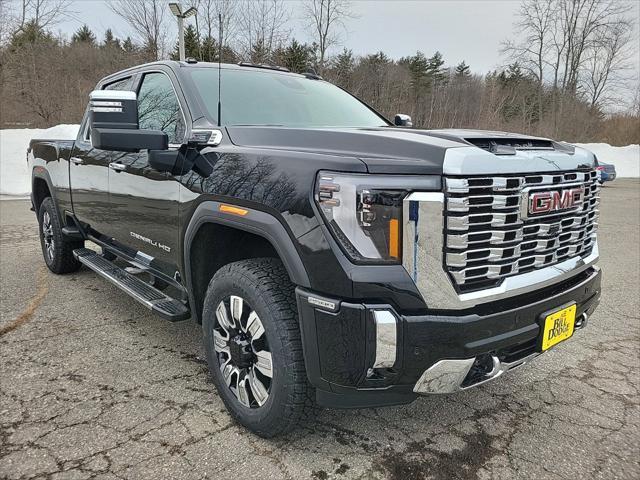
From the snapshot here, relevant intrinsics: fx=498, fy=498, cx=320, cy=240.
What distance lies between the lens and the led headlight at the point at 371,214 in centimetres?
187

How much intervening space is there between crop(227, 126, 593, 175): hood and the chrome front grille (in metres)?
0.05

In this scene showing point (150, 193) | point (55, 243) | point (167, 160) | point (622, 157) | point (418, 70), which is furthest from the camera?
point (418, 70)

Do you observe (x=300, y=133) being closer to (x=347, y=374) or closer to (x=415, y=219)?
(x=415, y=219)

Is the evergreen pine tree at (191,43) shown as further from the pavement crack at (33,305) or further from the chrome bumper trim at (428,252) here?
the chrome bumper trim at (428,252)

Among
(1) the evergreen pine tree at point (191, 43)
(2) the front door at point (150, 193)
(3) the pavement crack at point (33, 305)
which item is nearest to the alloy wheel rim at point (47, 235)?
(3) the pavement crack at point (33, 305)

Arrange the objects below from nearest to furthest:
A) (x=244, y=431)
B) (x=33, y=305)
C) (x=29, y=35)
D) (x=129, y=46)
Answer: (x=244, y=431), (x=33, y=305), (x=129, y=46), (x=29, y=35)

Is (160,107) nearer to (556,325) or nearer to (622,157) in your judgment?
(556,325)

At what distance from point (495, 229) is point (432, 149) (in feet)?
1.30

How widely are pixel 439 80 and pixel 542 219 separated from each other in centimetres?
3222

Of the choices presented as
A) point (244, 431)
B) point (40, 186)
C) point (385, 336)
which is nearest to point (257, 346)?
point (244, 431)

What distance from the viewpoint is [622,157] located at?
2477cm

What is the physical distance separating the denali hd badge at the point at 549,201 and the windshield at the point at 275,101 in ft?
4.82

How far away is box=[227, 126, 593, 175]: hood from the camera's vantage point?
1900 mm

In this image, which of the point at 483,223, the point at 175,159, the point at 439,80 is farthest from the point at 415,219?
the point at 439,80
